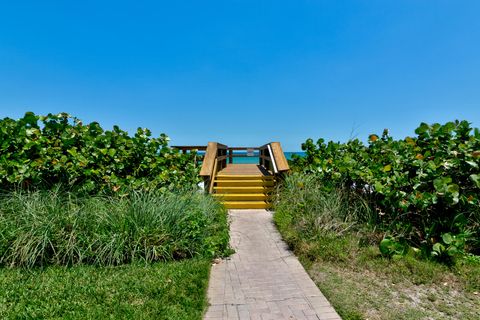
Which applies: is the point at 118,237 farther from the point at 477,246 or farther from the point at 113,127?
the point at 477,246

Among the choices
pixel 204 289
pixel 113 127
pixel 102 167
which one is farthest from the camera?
pixel 113 127

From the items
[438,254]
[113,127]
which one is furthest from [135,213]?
[438,254]

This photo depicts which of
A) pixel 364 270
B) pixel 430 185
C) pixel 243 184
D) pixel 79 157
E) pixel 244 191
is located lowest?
pixel 364 270

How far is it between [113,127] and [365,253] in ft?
15.3

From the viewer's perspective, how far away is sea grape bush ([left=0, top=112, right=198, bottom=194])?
4406 mm

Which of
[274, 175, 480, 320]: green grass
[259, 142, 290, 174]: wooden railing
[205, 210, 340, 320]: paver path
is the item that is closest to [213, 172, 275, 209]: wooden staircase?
[259, 142, 290, 174]: wooden railing

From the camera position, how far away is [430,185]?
3.78 m

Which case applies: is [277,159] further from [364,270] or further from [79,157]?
[79,157]

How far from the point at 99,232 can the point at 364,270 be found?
3.39m

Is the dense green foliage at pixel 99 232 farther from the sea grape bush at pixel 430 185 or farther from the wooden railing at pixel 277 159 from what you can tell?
the wooden railing at pixel 277 159

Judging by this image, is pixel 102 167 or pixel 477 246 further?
pixel 102 167

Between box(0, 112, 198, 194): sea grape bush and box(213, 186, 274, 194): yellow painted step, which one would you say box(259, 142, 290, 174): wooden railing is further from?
box(0, 112, 198, 194): sea grape bush

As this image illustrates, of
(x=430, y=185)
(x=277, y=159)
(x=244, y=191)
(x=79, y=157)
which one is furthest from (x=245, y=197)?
(x=430, y=185)

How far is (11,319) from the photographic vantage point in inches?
91.1
